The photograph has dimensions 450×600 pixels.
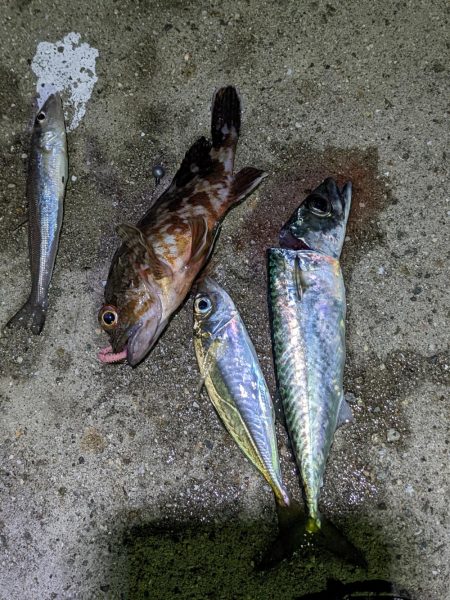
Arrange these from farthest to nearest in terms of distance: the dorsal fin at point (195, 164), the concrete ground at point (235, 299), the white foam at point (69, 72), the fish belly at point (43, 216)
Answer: the white foam at point (69, 72) < the fish belly at point (43, 216) < the dorsal fin at point (195, 164) < the concrete ground at point (235, 299)

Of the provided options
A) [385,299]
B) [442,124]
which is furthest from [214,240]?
[442,124]

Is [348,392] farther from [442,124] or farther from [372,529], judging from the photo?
[442,124]

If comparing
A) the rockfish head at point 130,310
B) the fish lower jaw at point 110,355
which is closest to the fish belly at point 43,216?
the fish lower jaw at point 110,355

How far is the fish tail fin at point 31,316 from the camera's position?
375cm

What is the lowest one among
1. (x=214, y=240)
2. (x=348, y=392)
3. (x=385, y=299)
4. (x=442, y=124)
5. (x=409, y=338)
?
(x=348, y=392)

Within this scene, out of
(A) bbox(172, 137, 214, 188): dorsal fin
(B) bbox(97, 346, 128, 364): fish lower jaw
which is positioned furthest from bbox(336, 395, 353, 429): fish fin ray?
(A) bbox(172, 137, 214, 188): dorsal fin

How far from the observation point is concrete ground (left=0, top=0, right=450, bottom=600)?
3506 millimetres

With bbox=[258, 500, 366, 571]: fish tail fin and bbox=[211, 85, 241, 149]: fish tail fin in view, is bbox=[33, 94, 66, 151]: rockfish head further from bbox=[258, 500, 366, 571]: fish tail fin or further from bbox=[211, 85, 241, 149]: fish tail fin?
bbox=[258, 500, 366, 571]: fish tail fin

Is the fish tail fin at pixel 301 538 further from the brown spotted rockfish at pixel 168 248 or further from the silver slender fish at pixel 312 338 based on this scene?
the brown spotted rockfish at pixel 168 248

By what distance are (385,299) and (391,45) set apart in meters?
1.96

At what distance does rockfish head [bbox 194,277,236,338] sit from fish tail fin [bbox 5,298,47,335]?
4.11ft

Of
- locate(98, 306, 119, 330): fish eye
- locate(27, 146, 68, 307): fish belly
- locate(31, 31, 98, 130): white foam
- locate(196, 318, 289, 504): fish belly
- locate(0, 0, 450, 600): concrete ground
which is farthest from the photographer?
locate(31, 31, 98, 130): white foam

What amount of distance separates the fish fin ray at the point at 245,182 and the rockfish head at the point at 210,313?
2.38 ft

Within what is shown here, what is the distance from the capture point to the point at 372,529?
3451 millimetres
